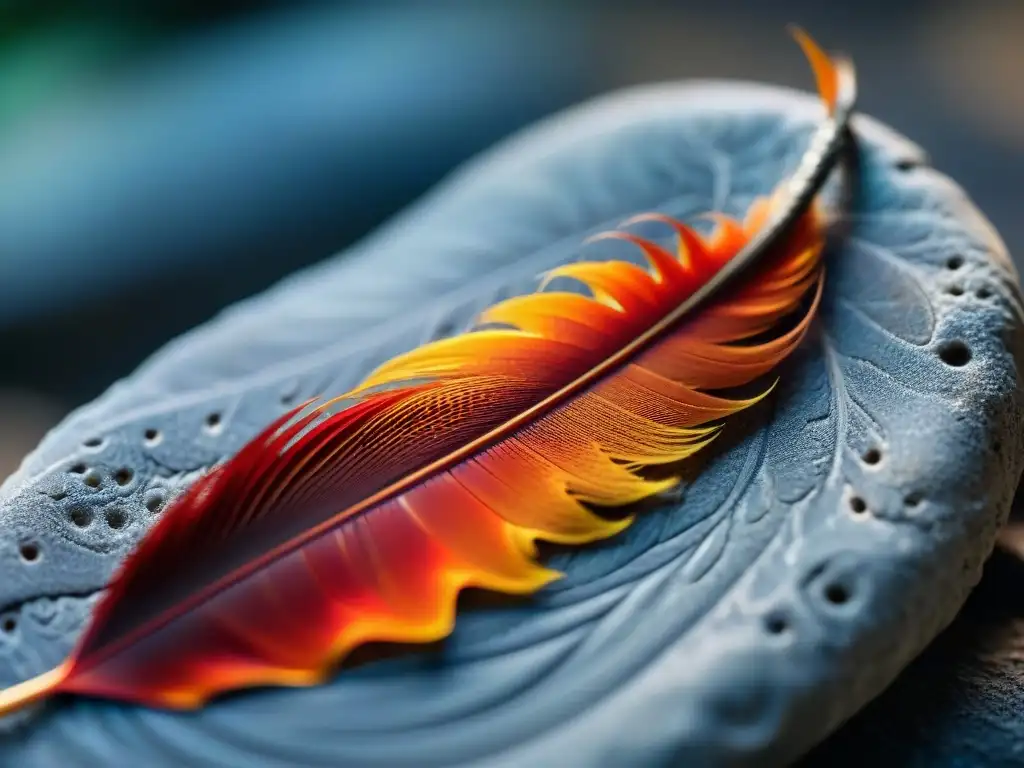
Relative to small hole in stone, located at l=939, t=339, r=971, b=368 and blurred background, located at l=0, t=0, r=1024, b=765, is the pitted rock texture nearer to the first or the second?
small hole in stone, located at l=939, t=339, r=971, b=368

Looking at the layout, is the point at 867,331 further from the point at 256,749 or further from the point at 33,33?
the point at 33,33

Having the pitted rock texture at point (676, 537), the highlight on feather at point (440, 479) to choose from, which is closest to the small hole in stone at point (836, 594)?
the pitted rock texture at point (676, 537)

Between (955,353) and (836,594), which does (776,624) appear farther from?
(955,353)

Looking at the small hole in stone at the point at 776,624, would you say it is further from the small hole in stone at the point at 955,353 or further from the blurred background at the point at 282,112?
the blurred background at the point at 282,112

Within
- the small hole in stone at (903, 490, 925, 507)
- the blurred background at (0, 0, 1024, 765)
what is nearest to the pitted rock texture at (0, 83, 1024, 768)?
the small hole in stone at (903, 490, 925, 507)

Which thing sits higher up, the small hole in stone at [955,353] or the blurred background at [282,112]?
the blurred background at [282,112]

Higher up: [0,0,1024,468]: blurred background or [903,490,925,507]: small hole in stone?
[0,0,1024,468]: blurred background

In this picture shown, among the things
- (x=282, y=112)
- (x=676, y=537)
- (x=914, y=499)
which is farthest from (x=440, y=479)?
(x=282, y=112)
